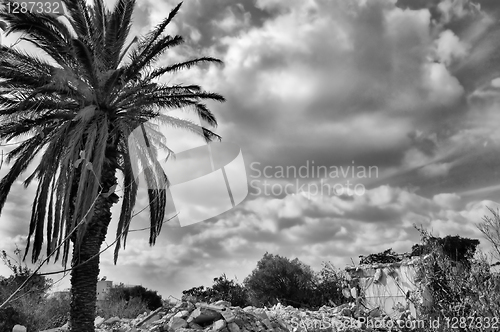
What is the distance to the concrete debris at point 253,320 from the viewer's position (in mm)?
11406

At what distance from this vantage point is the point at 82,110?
11773 millimetres

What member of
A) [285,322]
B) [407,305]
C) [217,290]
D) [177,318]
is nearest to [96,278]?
[177,318]

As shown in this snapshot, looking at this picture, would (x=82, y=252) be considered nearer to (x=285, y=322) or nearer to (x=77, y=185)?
(x=77, y=185)

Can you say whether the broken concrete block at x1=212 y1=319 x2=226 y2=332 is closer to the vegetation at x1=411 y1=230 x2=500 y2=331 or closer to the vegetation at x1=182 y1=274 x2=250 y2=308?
the vegetation at x1=411 y1=230 x2=500 y2=331

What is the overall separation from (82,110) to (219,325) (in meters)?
6.86

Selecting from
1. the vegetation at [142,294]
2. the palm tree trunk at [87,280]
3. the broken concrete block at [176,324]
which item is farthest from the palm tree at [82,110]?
the vegetation at [142,294]

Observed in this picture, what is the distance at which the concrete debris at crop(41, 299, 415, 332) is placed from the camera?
11406mm

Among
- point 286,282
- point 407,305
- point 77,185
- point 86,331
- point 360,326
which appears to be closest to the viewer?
point 86,331

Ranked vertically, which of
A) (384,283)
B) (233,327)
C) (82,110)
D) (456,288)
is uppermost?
(82,110)

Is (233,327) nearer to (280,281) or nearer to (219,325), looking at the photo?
(219,325)

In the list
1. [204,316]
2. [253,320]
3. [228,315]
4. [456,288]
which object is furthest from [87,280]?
[456,288]

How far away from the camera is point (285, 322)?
43.2 feet

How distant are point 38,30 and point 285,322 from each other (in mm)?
11019

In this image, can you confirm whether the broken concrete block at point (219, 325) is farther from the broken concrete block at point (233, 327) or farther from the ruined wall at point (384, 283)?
the ruined wall at point (384, 283)
